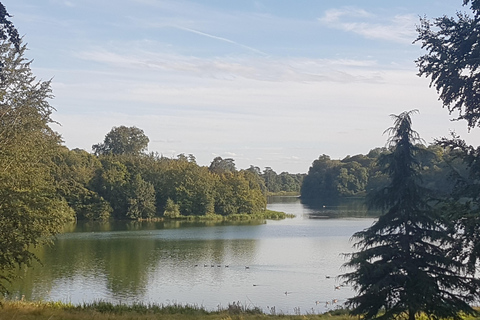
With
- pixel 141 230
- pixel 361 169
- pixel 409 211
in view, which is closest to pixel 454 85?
pixel 409 211

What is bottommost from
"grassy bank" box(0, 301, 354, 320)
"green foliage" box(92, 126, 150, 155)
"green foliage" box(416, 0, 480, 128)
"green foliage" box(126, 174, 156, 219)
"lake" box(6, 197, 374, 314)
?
"lake" box(6, 197, 374, 314)

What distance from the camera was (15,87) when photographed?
58.3 feet

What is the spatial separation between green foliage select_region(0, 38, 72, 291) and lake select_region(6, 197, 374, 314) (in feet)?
22.0

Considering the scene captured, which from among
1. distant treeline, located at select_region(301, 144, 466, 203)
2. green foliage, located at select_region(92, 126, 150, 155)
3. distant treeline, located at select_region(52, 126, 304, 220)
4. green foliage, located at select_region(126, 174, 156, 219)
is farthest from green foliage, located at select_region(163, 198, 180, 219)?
distant treeline, located at select_region(301, 144, 466, 203)

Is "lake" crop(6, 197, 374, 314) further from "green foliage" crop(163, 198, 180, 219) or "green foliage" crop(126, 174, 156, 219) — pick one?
"green foliage" crop(163, 198, 180, 219)

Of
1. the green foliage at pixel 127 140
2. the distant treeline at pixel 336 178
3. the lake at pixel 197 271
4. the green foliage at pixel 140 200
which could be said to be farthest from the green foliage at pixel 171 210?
the distant treeline at pixel 336 178

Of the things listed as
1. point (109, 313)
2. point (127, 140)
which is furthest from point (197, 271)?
point (127, 140)

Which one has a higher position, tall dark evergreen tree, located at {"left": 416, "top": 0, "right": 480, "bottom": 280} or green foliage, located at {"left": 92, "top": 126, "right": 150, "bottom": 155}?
green foliage, located at {"left": 92, "top": 126, "right": 150, "bottom": 155}

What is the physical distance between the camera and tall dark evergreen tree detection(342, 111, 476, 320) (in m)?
9.94

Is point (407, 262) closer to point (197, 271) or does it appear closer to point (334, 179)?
point (197, 271)

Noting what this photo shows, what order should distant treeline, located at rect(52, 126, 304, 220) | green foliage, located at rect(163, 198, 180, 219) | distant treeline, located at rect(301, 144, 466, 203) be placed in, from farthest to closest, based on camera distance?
distant treeline, located at rect(301, 144, 466, 203), green foliage, located at rect(163, 198, 180, 219), distant treeline, located at rect(52, 126, 304, 220)

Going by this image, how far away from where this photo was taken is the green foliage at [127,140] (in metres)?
97.4

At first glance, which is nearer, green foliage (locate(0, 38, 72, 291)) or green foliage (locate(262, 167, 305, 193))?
green foliage (locate(0, 38, 72, 291))

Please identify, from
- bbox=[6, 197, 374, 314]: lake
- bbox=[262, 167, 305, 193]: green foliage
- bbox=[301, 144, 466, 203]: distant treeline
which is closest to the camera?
bbox=[6, 197, 374, 314]: lake
